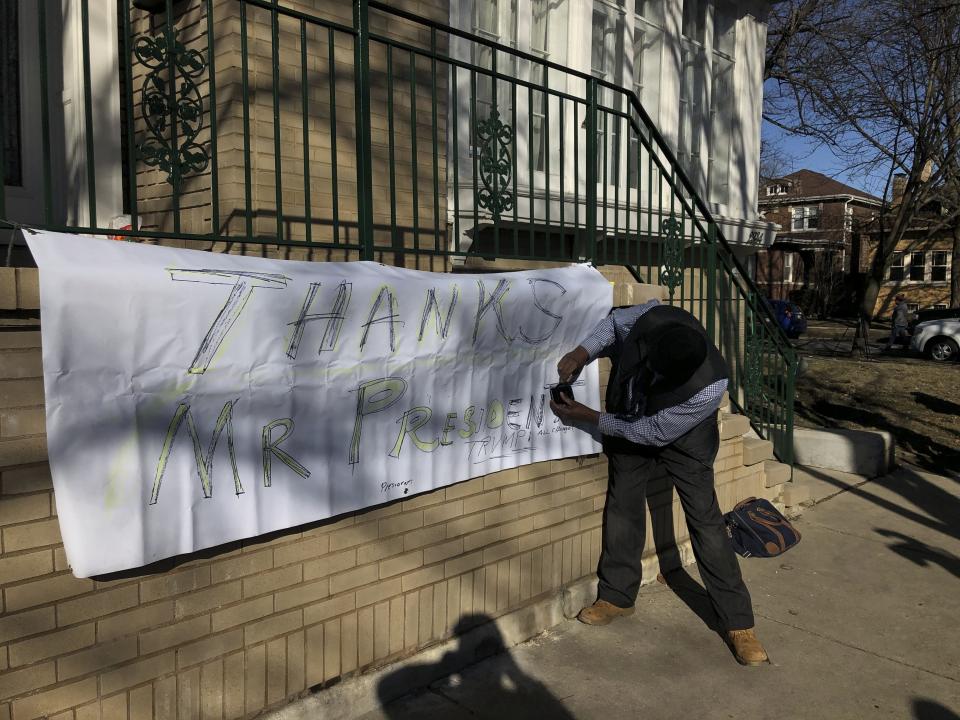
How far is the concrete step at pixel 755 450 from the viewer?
5816 millimetres

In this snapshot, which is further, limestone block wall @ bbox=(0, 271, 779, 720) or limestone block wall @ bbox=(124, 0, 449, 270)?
limestone block wall @ bbox=(124, 0, 449, 270)

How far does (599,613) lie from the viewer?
433 centimetres

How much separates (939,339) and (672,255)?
17952 mm

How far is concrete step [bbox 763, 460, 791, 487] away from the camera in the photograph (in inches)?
242

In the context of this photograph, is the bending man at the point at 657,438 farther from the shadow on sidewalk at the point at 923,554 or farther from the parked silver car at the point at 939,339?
the parked silver car at the point at 939,339

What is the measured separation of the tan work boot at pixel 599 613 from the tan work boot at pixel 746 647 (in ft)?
1.90

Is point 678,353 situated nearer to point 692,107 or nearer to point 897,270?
point 692,107

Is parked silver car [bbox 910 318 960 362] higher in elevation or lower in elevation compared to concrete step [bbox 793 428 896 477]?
higher

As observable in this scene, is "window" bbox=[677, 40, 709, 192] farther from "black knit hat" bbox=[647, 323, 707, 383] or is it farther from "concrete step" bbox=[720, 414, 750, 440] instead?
"black knit hat" bbox=[647, 323, 707, 383]

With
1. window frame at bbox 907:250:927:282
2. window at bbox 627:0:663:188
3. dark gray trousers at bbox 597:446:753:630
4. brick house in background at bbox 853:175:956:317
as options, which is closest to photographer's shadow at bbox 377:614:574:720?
dark gray trousers at bbox 597:446:753:630

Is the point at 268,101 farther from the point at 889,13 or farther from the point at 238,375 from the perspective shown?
the point at 889,13

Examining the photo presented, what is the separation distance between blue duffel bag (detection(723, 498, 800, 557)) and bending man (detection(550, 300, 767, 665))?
53.5 inches

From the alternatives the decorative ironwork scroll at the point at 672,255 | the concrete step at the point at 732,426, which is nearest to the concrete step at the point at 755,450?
the concrete step at the point at 732,426

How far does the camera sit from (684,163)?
9.30m
